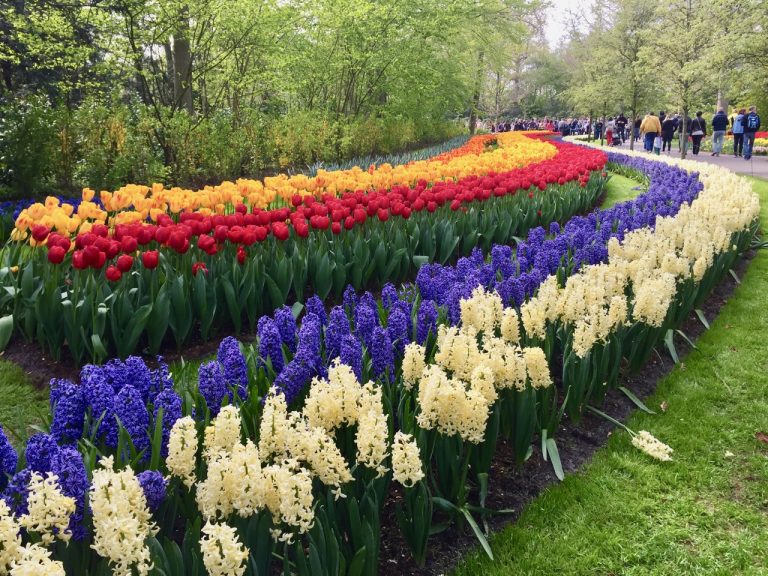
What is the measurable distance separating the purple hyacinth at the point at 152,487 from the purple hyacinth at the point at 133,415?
→ 1.27 ft

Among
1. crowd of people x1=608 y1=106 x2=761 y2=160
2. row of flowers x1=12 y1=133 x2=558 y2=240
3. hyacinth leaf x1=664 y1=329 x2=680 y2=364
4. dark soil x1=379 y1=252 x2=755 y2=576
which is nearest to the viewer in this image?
dark soil x1=379 y1=252 x2=755 y2=576

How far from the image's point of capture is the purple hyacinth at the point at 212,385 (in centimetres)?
244

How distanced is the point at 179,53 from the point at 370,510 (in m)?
12.4

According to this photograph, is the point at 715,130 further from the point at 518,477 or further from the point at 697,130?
the point at 518,477

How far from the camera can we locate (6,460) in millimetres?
1931

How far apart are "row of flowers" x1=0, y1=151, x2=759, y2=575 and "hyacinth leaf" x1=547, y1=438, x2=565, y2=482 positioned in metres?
0.01

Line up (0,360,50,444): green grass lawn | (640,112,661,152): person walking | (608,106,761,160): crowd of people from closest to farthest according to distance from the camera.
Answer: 1. (0,360,50,444): green grass lawn
2. (608,106,761,160): crowd of people
3. (640,112,661,152): person walking

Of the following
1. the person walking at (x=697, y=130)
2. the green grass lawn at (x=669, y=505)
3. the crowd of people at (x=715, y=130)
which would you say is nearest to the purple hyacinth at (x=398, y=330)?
the green grass lawn at (x=669, y=505)

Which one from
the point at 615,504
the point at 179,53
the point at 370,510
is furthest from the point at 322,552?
the point at 179,53

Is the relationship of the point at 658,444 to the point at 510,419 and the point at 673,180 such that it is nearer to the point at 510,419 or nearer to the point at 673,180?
the point at 510,419

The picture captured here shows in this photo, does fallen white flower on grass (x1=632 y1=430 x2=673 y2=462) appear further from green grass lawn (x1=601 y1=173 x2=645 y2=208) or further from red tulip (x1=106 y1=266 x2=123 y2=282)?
green grass lawn (x1=601 y1=173 x2=645 y2=208)

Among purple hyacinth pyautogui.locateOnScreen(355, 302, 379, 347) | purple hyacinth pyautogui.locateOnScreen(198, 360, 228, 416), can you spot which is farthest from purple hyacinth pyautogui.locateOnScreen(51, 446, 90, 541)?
purple hyacinth pyautogui.locateOnScreen(355, 302, 379, 347)

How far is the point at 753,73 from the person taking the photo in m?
15.3

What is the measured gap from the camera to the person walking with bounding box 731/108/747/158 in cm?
2070
